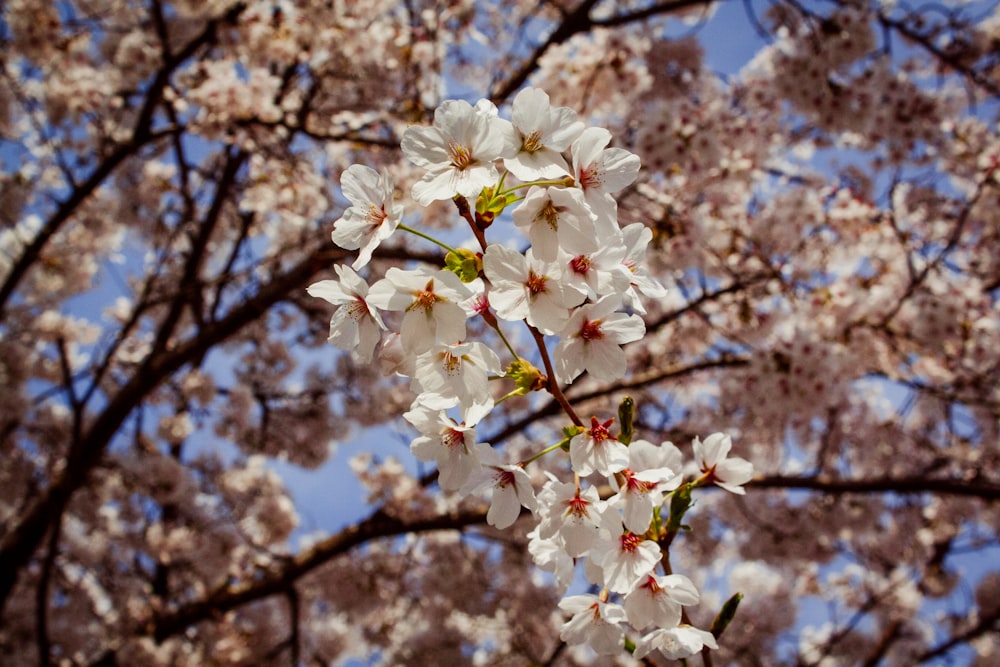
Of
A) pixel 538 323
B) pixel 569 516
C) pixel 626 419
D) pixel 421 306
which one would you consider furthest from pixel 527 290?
pixel 569 516

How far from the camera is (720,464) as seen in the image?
1.22 metres

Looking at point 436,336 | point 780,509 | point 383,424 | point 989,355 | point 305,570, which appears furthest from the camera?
point 383,424

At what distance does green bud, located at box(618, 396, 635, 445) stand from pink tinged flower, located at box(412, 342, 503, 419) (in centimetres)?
23

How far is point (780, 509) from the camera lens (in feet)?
20.8

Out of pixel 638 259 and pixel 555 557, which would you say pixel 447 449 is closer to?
pixel 555 557

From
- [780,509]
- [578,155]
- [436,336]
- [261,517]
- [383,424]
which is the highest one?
[383,424]

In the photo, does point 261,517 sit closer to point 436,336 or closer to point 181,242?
point 181,242

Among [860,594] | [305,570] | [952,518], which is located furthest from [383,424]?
[860,594]

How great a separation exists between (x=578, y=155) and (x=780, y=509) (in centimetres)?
632

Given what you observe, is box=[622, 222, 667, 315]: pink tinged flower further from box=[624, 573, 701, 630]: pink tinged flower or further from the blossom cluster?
box=[624, 573, 701, 630]: pink tinged flower

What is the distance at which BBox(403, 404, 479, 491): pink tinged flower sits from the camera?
1.07 metres

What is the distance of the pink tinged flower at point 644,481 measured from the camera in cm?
99

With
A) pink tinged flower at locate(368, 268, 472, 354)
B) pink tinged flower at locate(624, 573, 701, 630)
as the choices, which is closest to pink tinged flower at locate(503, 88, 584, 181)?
pink tinged flower at locate(368, 268, 472, 354)

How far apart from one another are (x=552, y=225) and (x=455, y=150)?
0.73 feet
